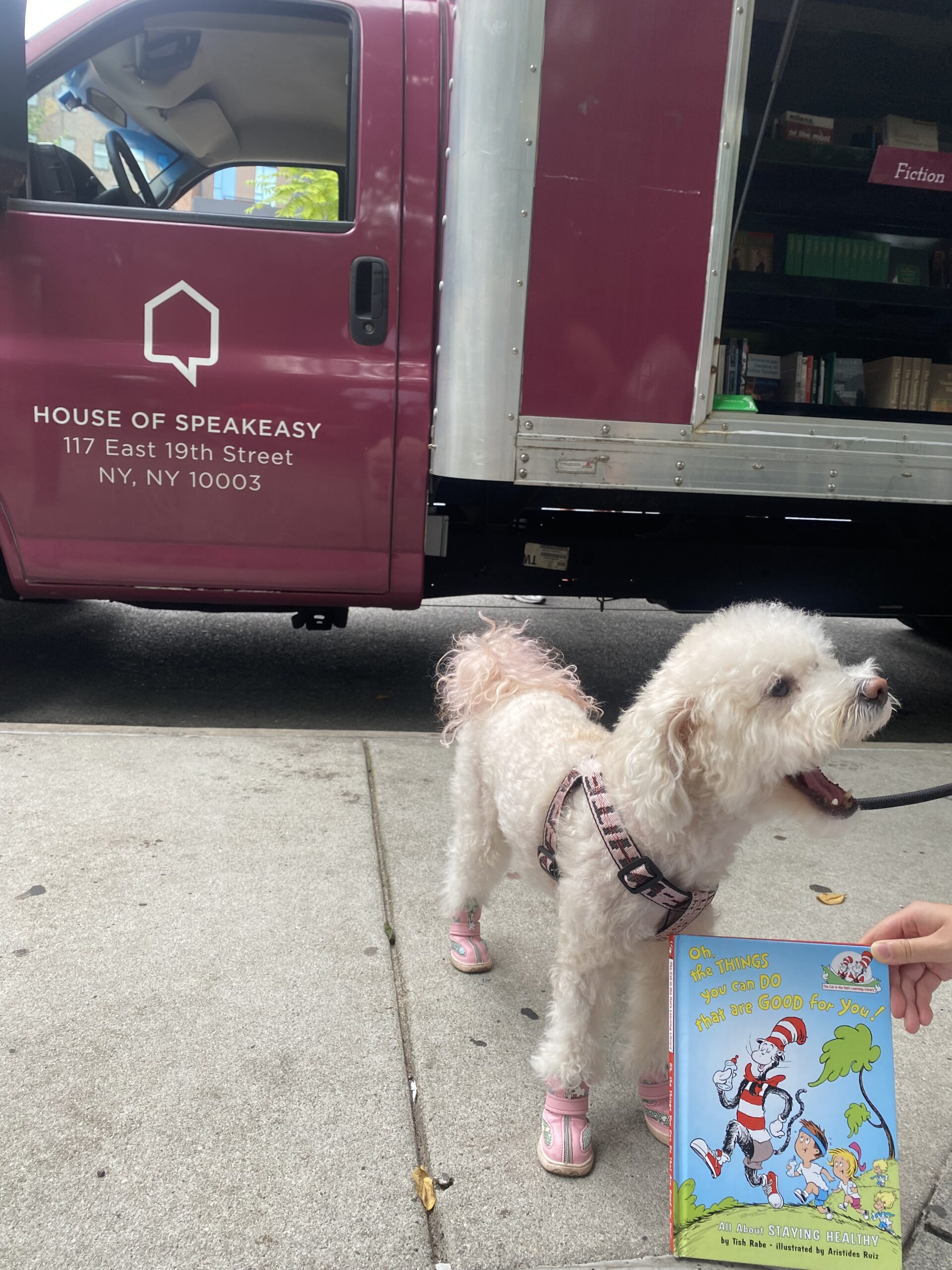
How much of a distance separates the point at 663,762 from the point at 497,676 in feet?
2.68

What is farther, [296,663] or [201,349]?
[296,663]

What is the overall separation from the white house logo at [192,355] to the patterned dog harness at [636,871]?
2.70 m

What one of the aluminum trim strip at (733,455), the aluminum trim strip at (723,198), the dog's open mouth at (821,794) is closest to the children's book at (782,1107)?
the dog's open mouth at (821,794)

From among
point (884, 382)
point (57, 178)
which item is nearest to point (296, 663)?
point (57, 178)

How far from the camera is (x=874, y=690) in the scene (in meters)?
1.58

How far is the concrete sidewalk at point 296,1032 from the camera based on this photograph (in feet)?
5.57

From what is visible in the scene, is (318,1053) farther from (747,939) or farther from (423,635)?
(423,635)

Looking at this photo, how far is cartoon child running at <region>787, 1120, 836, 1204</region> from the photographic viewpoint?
1621 millimetres

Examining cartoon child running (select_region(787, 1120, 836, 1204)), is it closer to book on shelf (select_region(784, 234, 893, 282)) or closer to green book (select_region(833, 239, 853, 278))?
book on shelf (select_region(784, 234, 893, 282))

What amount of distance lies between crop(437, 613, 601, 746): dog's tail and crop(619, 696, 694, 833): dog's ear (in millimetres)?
737

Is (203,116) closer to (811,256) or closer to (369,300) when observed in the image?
(369,300)

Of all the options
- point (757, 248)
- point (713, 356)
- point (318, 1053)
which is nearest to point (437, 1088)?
point (318, 1053)

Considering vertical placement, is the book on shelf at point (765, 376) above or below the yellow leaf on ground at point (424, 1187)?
above

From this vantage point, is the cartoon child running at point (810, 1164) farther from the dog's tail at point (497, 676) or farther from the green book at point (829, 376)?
the green book at point (829, 376)
